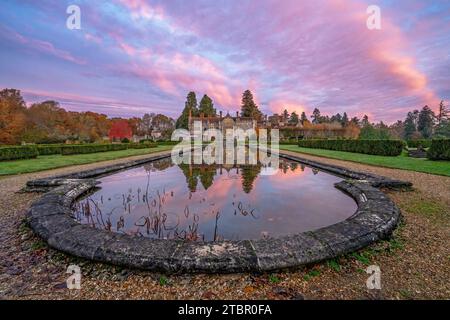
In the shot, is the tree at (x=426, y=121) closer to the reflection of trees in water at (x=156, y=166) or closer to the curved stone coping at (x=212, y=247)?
the reflection of trees in water at (x=156, y=166)

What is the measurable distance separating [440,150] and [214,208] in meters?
14.0

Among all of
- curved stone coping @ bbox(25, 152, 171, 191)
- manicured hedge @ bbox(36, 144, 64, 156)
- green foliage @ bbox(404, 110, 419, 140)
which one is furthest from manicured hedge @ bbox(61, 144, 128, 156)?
green foliage @ bbox(404, 110, 419, 140)

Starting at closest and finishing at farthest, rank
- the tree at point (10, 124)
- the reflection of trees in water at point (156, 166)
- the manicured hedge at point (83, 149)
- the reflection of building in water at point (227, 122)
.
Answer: the reflection of trees in water at point (156, 166) → the manicured hedge at point (83, 149) → the tree at point (10, 124) → the reflection of building in water at point (227, 122)

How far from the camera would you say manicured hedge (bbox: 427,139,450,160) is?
11.5 m

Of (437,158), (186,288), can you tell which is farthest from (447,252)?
(437,158)

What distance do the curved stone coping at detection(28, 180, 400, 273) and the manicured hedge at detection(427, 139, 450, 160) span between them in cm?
1250

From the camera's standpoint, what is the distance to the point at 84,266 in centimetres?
232

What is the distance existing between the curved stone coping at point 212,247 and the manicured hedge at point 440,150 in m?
12.5

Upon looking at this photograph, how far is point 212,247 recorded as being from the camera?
241 centimetres

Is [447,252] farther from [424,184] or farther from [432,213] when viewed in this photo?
[424,184]

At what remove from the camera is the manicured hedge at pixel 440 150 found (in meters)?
11.5

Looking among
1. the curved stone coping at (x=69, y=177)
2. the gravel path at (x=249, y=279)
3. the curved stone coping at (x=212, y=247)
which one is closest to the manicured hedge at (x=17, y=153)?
the curved stone coping at (x=69, y=177)

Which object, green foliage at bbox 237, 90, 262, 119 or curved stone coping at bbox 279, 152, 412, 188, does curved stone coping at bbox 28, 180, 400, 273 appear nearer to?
curved stone coping at bbox 279, 152, 412, 188

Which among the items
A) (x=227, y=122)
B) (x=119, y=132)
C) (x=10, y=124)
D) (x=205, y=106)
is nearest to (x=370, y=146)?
(x=10, y=124)
